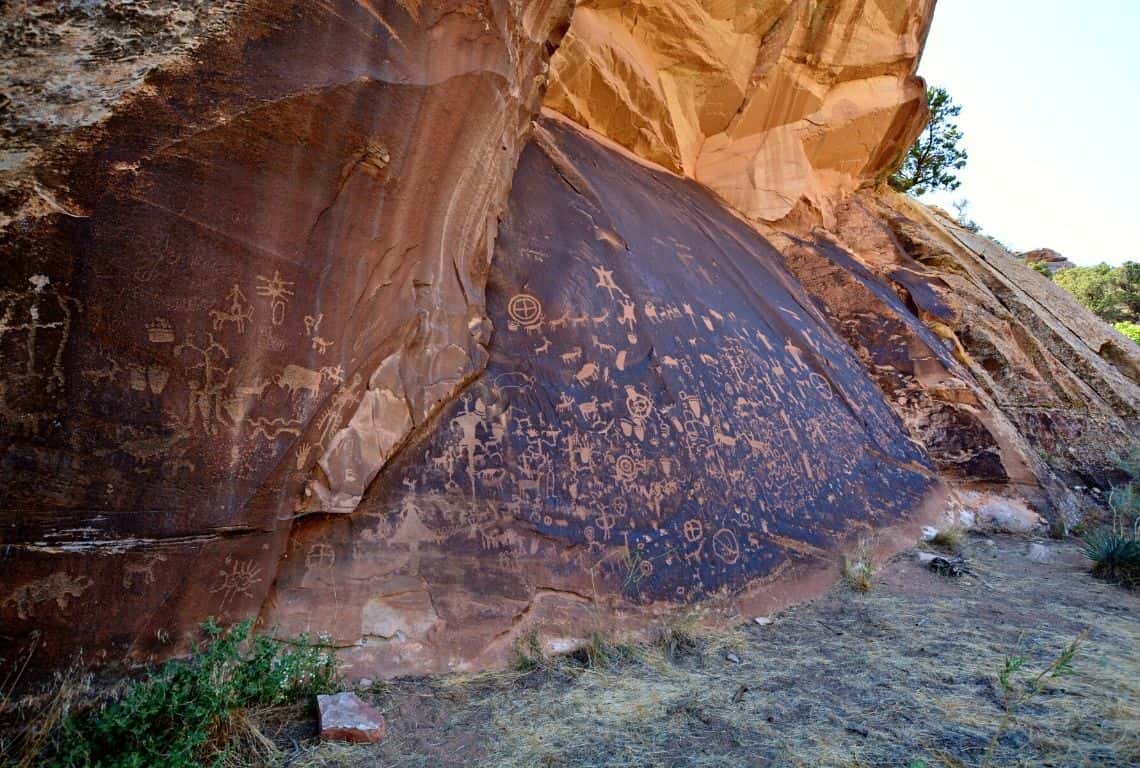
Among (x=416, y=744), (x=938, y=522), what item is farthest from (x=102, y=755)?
(x=938, y=522)

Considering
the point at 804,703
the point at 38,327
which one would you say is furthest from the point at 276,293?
the point at 804,703

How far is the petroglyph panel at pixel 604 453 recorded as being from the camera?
9.74ft

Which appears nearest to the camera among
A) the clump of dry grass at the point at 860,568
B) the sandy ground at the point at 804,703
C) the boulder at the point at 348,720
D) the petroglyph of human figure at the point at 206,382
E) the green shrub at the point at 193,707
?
the green shrub at the point at 193,707

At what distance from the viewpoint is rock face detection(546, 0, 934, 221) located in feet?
21.4

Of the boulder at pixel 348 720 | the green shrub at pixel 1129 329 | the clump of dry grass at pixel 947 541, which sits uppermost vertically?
the green shrub at pixel 1129 329

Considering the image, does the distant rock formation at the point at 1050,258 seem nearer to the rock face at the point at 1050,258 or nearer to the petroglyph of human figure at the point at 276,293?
the rock face at the point at 1050,258

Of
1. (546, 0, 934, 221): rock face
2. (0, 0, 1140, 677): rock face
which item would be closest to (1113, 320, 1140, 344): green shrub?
(546, 0, 934, 221): rock face

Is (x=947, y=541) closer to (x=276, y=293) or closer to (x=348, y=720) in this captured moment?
(x=348, y=720)

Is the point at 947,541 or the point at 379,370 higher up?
the point at 379,370

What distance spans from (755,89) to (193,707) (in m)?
8.15

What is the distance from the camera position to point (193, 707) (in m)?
2.01

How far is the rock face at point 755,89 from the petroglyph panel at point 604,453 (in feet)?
3.94

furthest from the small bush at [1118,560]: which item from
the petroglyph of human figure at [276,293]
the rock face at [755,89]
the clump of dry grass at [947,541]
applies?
the petroglyph of human figure at [276,293]

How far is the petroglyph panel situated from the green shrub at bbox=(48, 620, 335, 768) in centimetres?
31
